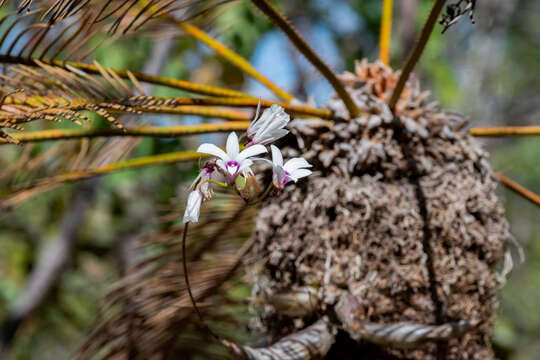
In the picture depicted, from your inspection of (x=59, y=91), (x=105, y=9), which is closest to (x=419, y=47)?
(x=105, y=9)

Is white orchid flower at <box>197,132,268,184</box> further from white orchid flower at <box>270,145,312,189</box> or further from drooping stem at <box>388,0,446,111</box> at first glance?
drooping stem at <box>388,0,446,111</box>

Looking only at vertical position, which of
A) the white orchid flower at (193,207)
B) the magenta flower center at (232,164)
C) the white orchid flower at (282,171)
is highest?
the magenta flower center at (232,164)

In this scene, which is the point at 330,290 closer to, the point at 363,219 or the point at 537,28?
the point at 363,219

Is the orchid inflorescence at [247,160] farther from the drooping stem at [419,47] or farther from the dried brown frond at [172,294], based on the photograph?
the dried brown frond at [172,294]

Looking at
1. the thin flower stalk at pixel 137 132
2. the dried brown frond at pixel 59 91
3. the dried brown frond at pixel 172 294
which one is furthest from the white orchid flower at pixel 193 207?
the dried brown frond at pixel 172 294

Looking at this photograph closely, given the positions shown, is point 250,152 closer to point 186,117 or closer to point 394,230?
point 394,230

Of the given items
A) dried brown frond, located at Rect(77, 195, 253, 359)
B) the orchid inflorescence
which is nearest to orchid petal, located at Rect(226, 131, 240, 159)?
the orchid inflorescence

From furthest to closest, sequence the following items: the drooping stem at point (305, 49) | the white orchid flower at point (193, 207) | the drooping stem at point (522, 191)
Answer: the drooping stem at point (522, 191), the drooping stem at point (305, 49), the white orchid flower at point (193, 207)

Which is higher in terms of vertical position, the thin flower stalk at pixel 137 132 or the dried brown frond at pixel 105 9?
the dried brown frond at pixel 105 9
